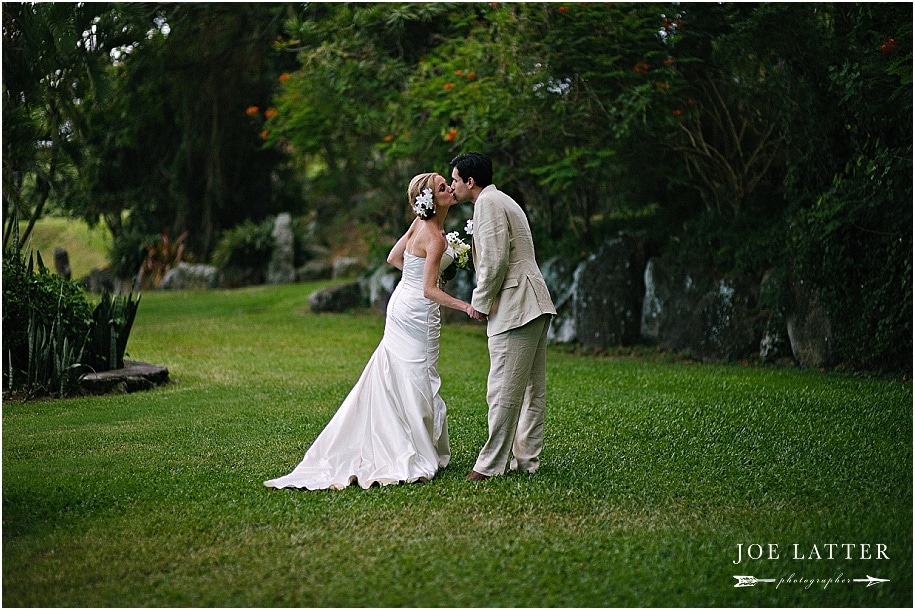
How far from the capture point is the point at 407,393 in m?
6.30

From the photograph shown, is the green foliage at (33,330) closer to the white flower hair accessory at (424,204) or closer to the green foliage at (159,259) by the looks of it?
the white flower hair accessory at (424,204)

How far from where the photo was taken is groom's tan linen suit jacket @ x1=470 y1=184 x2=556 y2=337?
232 inches

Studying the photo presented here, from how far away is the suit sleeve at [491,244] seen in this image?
19.3 feet

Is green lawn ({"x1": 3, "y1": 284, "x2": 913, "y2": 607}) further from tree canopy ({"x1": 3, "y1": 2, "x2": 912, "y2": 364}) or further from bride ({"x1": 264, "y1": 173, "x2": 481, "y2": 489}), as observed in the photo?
tree canopy ({"x1": 3, "y1": 2, "x2": 912, "y2": 364})

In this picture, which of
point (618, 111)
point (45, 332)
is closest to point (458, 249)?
point (45, 332)

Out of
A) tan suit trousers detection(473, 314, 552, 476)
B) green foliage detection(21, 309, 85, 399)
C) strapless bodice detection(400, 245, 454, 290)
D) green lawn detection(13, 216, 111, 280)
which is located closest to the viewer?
tan suit trousers detection(473, 314, 552, 476)

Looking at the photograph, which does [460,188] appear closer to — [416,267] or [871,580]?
[416,267]

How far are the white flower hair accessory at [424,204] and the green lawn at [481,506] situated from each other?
1.82 m

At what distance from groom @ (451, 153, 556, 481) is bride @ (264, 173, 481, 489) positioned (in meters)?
0.24

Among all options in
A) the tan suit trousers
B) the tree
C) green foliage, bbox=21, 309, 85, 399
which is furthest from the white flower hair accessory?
green foliage, bbox=21, 309, 85, 399

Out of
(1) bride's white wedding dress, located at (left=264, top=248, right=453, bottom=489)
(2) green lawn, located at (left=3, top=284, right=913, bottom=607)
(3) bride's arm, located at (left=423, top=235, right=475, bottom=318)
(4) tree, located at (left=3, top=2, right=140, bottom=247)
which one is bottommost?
(2) green lawn, located at (left=3, top=284, right=913, bottom=607)

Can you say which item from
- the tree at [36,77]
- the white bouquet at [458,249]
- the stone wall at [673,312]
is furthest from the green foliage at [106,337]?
the stone wall at [673,312]

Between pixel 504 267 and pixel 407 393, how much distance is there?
3.75ft

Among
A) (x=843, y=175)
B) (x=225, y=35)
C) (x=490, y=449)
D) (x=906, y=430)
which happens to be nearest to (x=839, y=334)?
(x=843, y=175)
